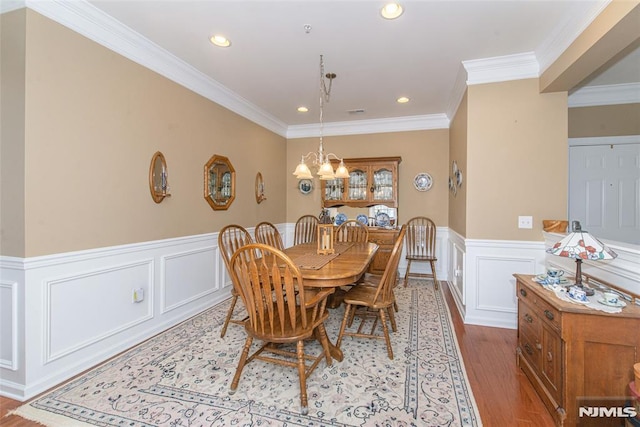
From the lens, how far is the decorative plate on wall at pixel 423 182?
4809 millimetres

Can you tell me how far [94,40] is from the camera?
7.32 ft

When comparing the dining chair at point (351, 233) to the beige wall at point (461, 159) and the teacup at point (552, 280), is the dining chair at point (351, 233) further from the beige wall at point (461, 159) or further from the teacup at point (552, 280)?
the teacup at point (552, 280)

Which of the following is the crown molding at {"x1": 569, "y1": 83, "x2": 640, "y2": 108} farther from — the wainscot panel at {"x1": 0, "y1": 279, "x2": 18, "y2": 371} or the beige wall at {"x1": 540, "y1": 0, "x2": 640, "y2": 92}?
the wainscot panel at {"x1": 0, "y1": 279, "x2": 18, "y2": 371}

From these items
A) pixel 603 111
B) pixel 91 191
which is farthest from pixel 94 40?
pixel 603 111

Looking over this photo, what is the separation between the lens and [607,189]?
3.43 metres

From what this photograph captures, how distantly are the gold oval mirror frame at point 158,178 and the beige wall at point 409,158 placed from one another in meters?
2.84

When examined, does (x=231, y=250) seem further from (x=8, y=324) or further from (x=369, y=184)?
(x=369, y=184)

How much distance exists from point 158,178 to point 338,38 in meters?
2.13

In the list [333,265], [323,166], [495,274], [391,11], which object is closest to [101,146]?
[323,166]

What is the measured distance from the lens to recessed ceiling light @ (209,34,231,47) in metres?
2.51

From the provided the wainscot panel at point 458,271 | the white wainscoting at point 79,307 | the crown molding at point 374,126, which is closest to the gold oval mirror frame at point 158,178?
the white wainscoting at point 79,307

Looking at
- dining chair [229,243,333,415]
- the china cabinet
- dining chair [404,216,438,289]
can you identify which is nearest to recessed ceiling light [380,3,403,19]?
dining chair [229,243,333,415]

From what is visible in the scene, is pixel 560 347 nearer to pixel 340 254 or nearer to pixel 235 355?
pixel 340 254

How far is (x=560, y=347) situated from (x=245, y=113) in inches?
163
